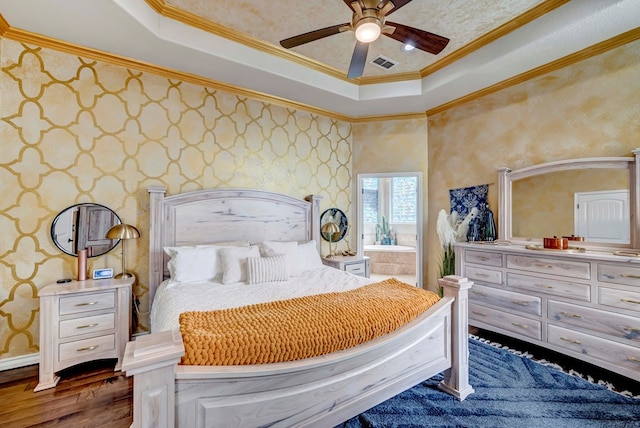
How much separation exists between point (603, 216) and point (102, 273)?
445 cm

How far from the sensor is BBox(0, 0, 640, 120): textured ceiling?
85.3 inches

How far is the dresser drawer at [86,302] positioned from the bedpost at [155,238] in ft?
Answer: 1.33

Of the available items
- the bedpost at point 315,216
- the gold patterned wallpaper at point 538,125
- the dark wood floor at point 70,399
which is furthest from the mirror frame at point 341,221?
the dark wood floor at point 70,399

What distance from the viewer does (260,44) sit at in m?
2.79

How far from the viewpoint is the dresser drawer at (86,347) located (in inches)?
82.8

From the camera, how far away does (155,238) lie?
270cm

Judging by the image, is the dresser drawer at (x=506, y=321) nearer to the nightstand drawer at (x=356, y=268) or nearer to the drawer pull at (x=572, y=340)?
the drawer pull at (x=572, y=340)

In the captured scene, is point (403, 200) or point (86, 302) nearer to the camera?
point (86, 302)

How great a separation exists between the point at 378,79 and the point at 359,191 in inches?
60.4

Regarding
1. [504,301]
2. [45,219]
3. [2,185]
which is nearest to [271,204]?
[45,219]

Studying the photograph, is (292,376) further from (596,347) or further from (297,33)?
(297,33)

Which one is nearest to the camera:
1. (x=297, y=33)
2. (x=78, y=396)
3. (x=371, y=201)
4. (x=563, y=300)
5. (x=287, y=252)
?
(x=78, y=396)

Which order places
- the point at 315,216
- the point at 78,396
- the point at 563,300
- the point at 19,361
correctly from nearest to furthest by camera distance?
1. the point at 78,396
2. the point at 19,361
3. the point at 563,300
4. the point at 315,216

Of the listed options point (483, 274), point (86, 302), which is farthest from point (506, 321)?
point (86, 302)
